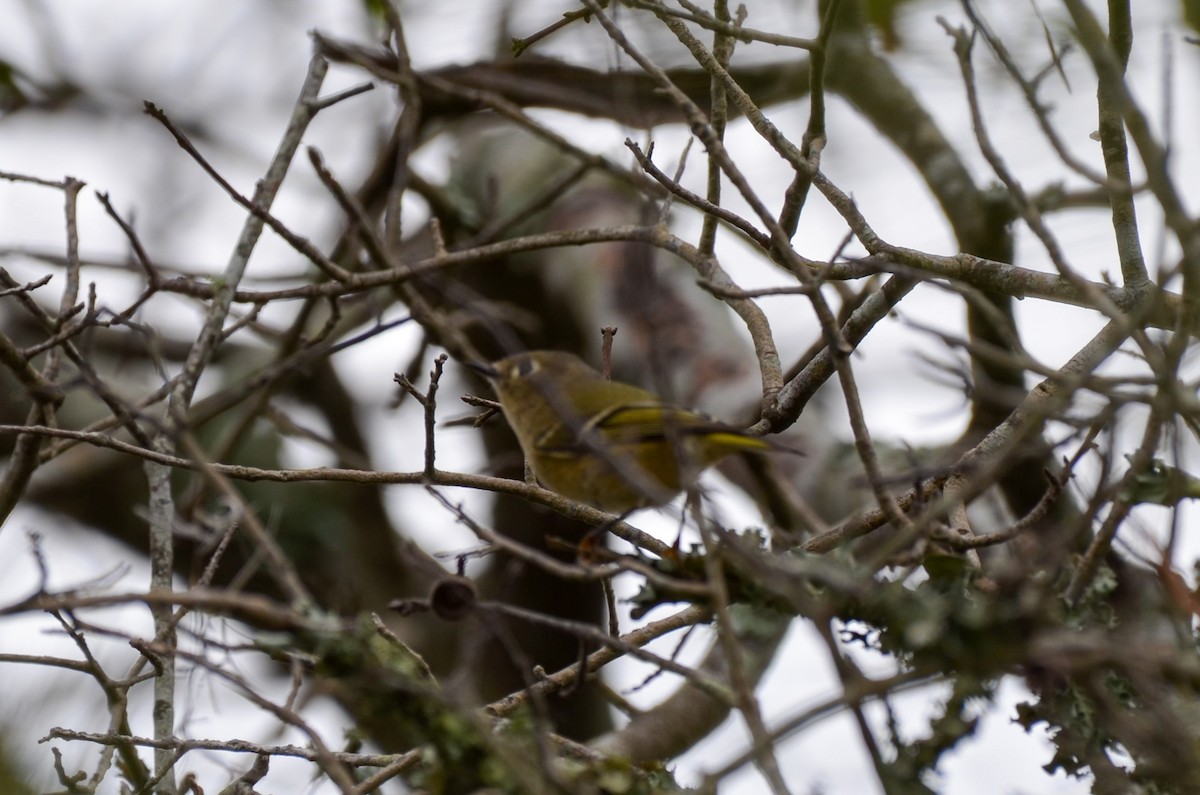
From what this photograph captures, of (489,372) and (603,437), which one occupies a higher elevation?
(489,372)

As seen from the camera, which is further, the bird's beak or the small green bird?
the bird's beak

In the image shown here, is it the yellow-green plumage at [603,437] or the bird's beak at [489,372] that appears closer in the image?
the yellow-green plumage at [603,437]

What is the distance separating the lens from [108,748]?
2.47m

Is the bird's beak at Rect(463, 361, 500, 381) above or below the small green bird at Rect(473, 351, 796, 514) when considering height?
above

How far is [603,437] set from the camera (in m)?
2.69

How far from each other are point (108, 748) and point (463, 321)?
268 centimetres

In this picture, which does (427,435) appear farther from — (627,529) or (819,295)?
(819,295)

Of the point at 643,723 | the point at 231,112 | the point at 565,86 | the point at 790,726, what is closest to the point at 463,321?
the point at 565,86

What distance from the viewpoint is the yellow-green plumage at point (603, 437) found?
2496 mm

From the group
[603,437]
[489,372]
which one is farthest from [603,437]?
[489,372]

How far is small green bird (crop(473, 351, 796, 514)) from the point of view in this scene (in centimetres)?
249

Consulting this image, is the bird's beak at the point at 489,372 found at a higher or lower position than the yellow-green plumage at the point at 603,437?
higher

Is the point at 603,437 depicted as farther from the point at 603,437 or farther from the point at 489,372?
the point at 489,372

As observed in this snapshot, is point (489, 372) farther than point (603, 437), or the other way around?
point (489, 372)
